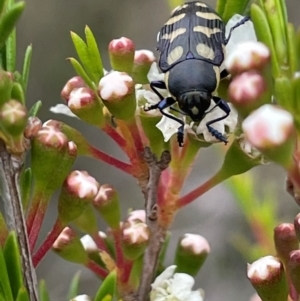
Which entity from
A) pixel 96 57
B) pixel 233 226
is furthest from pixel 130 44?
pixel 233 226

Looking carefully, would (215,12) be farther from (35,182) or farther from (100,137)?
(100,137)

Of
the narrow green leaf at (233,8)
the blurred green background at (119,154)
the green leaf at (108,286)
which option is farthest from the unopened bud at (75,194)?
the blurred green background at (119,154)

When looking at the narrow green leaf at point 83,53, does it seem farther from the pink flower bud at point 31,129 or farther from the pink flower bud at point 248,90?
the pink flower bud at point 248,90

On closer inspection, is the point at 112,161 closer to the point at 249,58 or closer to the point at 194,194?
the point at 194,194

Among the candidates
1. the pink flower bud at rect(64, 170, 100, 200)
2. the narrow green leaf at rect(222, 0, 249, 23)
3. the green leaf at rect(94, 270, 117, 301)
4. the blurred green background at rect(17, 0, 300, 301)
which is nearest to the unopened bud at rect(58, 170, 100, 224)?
the pink flower bud at rect(64, 170, 100, 200)

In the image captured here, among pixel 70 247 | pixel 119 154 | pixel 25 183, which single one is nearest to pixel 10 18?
pixel 25 183
